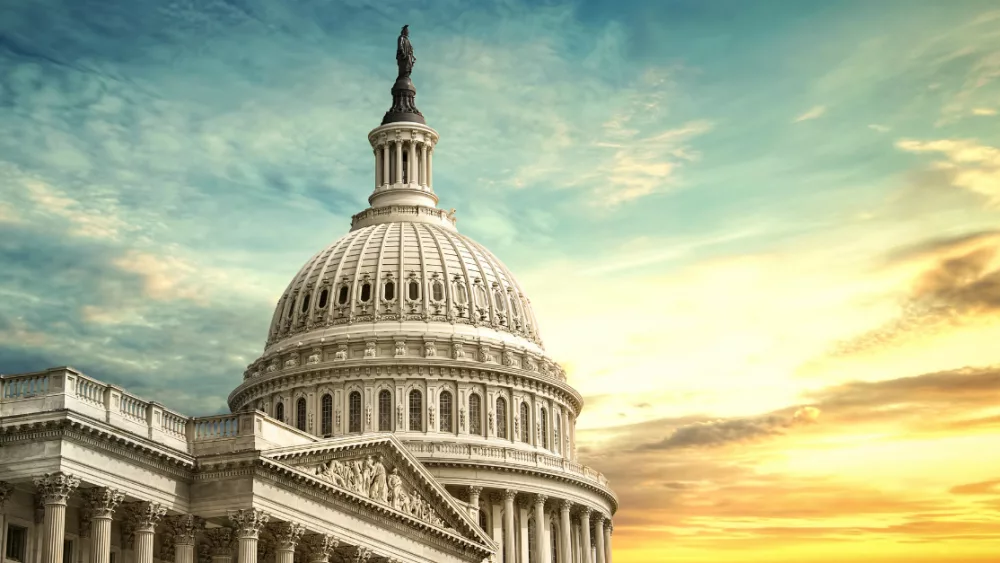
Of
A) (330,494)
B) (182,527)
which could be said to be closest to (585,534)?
(330,494)

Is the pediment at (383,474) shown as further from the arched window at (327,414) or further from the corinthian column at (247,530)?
the arched window at (327,414)

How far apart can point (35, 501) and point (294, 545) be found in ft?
41.5

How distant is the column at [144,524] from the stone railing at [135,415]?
2490mm

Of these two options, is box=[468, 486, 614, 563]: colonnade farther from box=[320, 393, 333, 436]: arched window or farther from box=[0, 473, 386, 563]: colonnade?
box=[0, 473, 386, 563]: colonnade

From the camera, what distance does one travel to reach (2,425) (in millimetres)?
56656

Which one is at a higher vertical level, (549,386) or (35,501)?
(549,386)

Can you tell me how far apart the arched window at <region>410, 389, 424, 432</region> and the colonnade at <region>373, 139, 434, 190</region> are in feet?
76.5

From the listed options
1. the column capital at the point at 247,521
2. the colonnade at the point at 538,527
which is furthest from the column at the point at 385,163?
the column capital at the point at 247,521

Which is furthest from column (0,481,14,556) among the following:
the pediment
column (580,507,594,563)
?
column (580,507,594,563)

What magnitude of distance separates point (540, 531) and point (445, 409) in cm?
1154

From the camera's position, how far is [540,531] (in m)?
→ 121

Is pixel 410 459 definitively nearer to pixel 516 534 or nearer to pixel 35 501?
pixel 35 501

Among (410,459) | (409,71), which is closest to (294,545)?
(410,459)

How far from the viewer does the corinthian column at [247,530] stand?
210 feet
